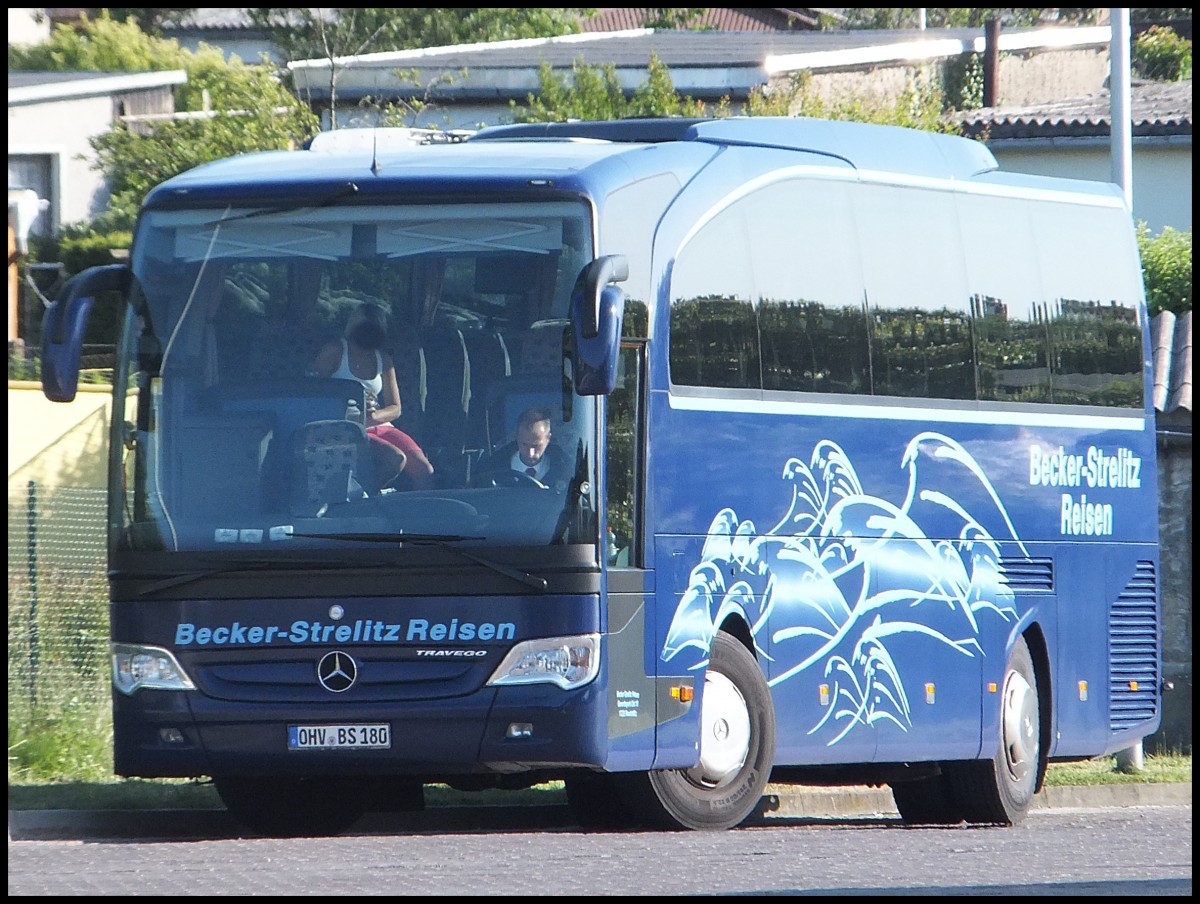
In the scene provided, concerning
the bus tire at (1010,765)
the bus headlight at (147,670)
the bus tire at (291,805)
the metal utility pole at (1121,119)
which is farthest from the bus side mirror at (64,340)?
the metal utility pole at (1121,119)

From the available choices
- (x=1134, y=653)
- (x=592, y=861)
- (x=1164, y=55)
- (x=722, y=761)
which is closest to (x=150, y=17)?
(x=1164, y=55)

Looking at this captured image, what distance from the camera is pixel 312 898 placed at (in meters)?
8.99

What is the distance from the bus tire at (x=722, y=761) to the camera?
41.8ft

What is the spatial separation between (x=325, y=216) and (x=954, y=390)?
474cm

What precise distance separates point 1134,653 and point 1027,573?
1700 mm

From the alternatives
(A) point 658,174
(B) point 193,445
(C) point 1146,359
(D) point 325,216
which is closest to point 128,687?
(B) point 193,445

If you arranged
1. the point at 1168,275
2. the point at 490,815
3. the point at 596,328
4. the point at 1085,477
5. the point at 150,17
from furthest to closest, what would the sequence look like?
the point at 150,17 → the point at 1168,275 → the point at 1085,477 → the point at 490,815 → the point at 596,328

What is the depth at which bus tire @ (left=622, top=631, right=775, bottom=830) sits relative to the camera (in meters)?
12.7

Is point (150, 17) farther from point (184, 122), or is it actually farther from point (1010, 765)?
point (1010, 765)

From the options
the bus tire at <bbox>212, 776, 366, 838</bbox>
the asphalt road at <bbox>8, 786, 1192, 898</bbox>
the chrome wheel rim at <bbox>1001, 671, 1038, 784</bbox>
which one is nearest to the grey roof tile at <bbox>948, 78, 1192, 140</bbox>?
the chrome wheel rim at <bbox>1001, 671, 1038, 784</bbox>

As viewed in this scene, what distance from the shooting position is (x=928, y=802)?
1591 cm

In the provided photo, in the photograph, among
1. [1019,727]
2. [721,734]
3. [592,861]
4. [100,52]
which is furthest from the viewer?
[100,52]

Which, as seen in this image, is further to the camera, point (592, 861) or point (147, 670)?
point (147, 670)

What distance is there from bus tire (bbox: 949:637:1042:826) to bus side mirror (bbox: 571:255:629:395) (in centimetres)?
517
